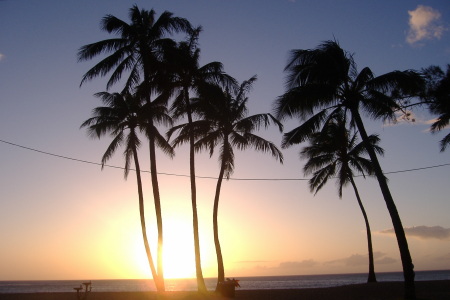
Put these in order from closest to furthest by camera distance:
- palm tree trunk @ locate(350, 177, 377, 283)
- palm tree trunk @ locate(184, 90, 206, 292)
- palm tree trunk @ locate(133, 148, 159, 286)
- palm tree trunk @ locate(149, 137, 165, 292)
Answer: palm tree trunk @ locate(149, 137, 165, 292) → palm tree trunk @ locate(184, 90, 206, 292) → palm tree trunk @ locate(133, 148, 159, 286) → palm tree trunk @ locate(350, 177, 377, 283)

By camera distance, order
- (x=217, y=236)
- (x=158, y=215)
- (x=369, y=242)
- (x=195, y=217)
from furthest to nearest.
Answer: (x=369, y=242) < (x=217, y=236) < (x=195, y=217) < (x=158, y=215)

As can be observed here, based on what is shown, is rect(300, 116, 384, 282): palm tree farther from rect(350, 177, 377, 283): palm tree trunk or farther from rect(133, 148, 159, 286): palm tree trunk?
rect(133, 148, 159, 286): palm tree trunk

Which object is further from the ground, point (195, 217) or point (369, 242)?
point (195, 217)

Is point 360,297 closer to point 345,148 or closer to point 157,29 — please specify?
point 345,148

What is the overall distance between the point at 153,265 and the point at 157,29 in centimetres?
1293

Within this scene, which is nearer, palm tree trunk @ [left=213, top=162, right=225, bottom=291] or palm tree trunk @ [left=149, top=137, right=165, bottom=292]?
palm tree trunk @ [left=149, top=137, right=165, bottom=292]

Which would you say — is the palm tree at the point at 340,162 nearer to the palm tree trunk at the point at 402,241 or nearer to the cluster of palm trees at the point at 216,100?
the cluster of palm trees at the point at 216,100

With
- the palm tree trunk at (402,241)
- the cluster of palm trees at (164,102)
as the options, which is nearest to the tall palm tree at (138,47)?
the cluster of palm trees at (164,102)

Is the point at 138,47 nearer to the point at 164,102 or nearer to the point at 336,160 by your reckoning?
the point at 164,102

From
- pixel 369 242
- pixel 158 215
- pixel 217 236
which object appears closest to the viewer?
pixel 158 215

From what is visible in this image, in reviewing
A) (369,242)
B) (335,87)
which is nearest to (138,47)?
(335,87)

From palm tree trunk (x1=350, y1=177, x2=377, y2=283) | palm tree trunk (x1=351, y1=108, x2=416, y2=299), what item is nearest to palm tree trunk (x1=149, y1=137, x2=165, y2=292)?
palm tree trunk (x1=351, y1=108, x2=416, y2=299)

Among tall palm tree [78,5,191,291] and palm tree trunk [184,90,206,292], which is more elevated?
tall palm tree [78,5,191,291]

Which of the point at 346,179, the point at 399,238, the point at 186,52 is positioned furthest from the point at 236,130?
the point at 399,238
